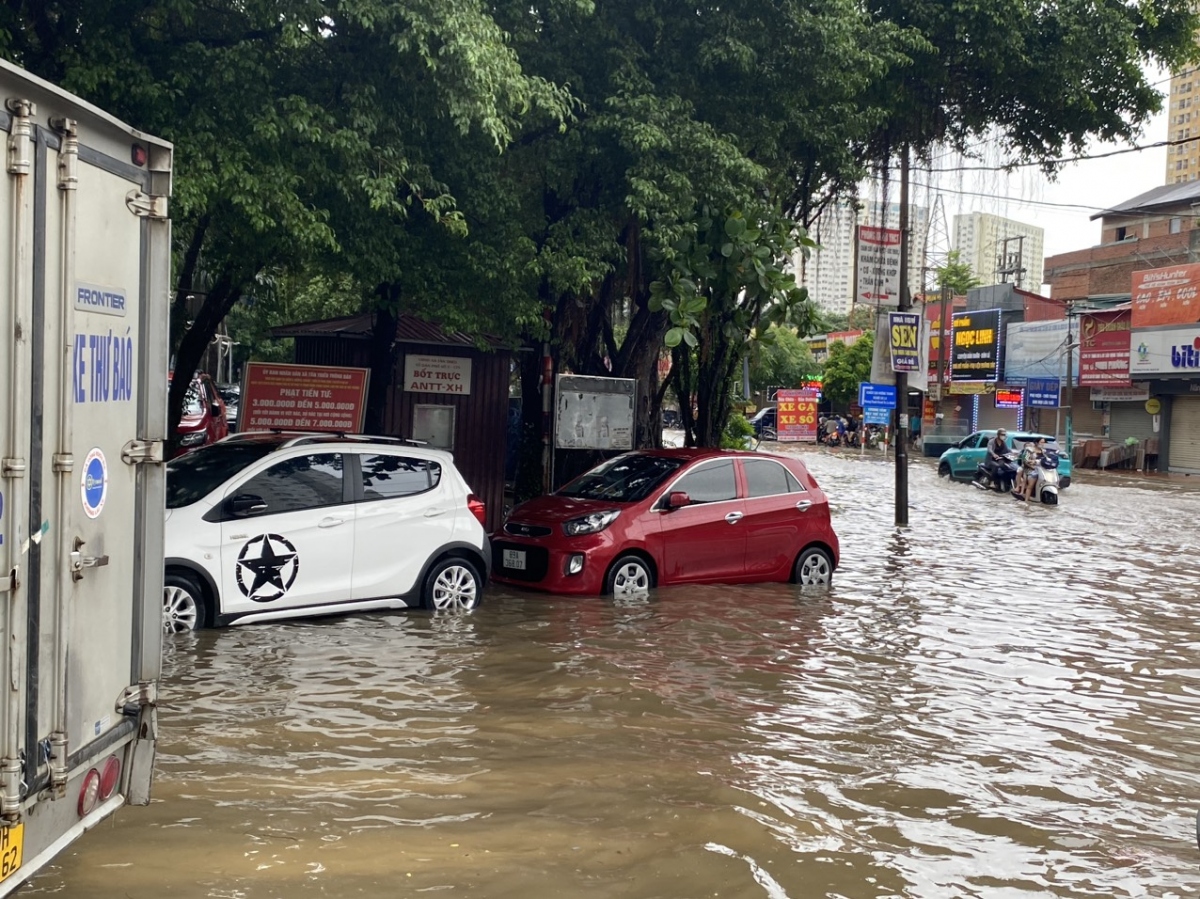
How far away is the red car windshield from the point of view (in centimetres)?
1241

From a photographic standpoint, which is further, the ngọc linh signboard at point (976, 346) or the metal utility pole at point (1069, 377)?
the ngọc linh signboard at point (976, 346)

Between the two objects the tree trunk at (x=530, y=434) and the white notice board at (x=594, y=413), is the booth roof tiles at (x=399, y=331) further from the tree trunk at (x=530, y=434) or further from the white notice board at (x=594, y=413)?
the tree trunk at (x=530, y=434)

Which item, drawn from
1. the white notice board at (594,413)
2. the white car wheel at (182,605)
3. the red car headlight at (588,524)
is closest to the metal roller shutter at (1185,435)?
the white notice board at (594,413)

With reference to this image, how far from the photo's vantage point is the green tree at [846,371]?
196 feet

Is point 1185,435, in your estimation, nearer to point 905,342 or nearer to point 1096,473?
point 1096,473

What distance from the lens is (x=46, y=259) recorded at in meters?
3.76

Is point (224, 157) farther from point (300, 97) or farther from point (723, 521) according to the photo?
point (723, 521)

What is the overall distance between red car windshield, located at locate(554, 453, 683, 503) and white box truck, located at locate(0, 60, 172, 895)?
26.2 ft

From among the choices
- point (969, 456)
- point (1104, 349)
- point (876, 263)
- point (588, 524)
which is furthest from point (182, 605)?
point (1104, 349)

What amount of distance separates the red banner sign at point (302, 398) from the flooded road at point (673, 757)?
3.91 meters

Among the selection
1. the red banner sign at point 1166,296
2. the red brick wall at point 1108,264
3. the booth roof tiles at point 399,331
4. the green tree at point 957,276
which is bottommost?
the booth roof tiles at point 399,331

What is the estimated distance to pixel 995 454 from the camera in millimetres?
30438

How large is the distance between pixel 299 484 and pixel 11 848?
6224mm

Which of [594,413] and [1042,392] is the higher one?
[1042,392]
